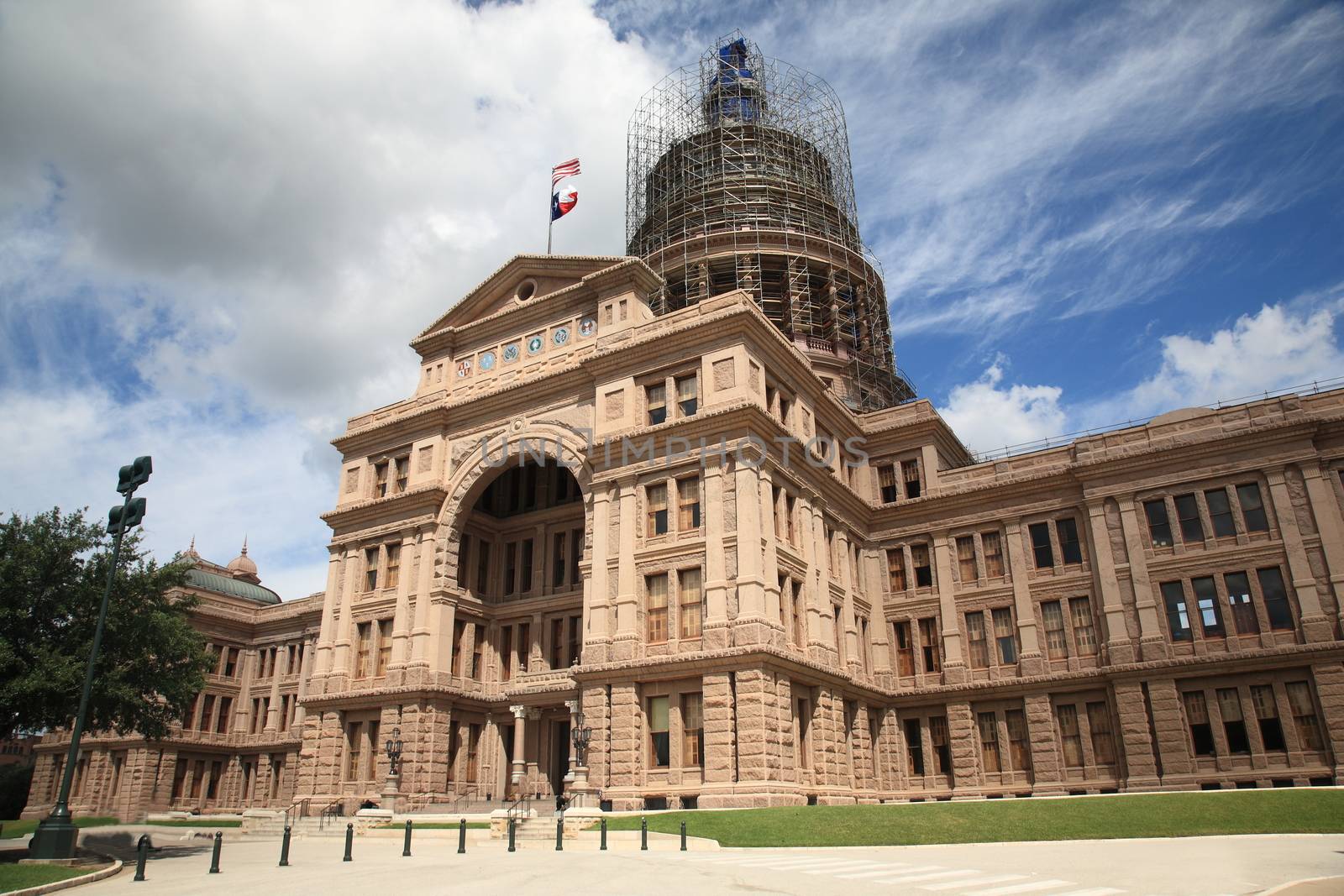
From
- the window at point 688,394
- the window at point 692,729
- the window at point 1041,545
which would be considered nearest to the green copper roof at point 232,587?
the window at point 688,394

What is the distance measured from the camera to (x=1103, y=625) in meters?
38.9

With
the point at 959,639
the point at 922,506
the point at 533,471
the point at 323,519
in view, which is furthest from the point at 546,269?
the point at 959,639

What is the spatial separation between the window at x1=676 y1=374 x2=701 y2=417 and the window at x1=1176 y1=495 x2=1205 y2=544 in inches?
808

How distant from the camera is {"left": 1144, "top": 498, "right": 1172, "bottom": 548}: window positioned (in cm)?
3891

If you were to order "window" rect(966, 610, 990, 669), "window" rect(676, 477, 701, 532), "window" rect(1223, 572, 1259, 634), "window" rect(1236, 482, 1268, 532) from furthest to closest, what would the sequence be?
"window" rect(966, 610, 990, 669), "window" rect(1236, 482, 1268, 532), "window" rect(1223, 572, 1259, 634), "window" rect(676, 477, 701, 532)

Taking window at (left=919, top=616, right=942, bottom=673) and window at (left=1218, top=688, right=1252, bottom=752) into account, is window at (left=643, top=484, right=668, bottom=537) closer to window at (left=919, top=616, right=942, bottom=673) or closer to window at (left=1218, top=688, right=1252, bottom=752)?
window at (left=919, top=616, right=942, bottom=673)

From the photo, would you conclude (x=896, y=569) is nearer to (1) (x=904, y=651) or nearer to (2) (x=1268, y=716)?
(1) (x=904, y=651)

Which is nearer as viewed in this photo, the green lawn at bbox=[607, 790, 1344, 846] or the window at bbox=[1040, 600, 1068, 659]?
→ the green lawn at bbox=[607, 790, 1344, 846]

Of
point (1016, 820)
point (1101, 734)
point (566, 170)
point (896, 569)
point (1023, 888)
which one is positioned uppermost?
point (566, 170)

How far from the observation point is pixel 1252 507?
37500 millimetres

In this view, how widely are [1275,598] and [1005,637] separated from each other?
34.0 feet

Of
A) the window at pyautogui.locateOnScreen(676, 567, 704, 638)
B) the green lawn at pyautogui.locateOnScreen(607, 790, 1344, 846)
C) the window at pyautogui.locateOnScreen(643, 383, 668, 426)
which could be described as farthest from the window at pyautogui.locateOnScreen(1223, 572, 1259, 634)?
the window at pyautogui.locateOnScreen(643, 383, 668, 426)

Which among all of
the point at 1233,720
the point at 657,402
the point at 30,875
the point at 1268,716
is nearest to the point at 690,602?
the point at 657,402

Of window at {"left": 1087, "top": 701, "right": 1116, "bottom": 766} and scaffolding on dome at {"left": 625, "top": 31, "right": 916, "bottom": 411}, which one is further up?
scaffolding on dome at {"left": 625, "top": 31, "right": 916, "bottom": 411}
